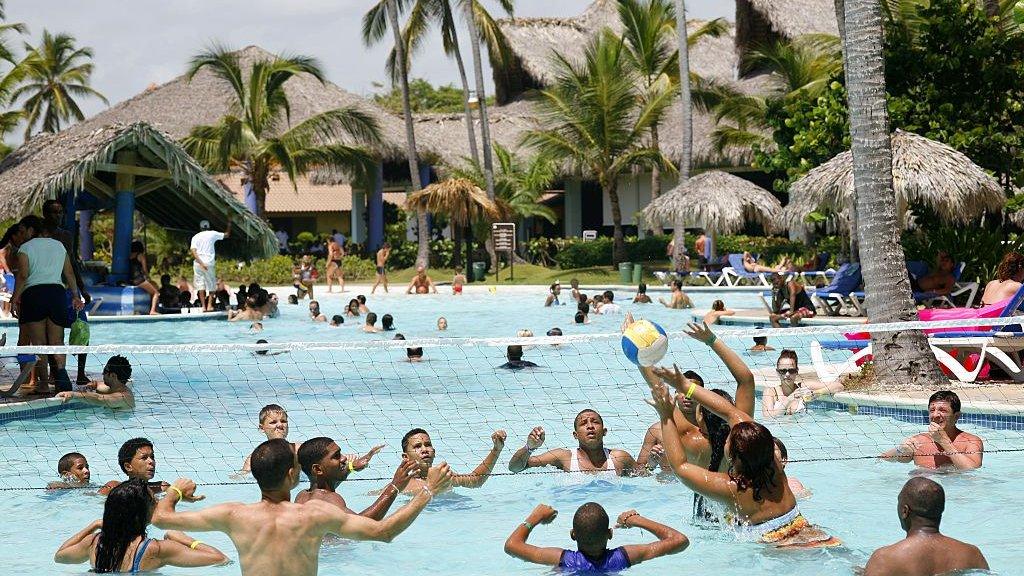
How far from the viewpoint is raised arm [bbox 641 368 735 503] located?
18.4 feet

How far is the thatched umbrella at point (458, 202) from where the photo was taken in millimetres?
34188

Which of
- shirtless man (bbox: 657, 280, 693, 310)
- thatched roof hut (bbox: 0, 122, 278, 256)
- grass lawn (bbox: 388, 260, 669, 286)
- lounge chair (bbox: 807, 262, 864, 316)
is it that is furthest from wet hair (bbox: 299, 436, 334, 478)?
grass lawn (bbox: 388, 260, 669, 286)

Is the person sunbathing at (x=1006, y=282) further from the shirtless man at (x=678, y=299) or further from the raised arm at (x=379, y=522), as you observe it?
the shirtless man at (x=678, y=299)

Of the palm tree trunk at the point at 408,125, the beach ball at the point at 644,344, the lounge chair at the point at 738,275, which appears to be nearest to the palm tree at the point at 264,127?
the palm tree trunk at the point at 408,125

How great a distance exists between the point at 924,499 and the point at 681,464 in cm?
111

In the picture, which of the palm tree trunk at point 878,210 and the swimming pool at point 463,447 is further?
the palm tree trunk at point 878,210

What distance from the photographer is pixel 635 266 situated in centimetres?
3275

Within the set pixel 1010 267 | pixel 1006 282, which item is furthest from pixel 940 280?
pixel 1006 282

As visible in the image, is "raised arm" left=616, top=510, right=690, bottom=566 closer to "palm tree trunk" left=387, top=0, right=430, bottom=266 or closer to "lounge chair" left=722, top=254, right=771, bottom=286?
"lounge chair" left=722, top=254, right=771, bottom=286

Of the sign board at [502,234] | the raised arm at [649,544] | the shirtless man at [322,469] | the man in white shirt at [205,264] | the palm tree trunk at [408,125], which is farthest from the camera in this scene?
the palm tree trunk at [408,125]

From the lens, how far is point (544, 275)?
35.4 meters

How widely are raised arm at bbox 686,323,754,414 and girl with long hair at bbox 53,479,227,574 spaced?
275cm

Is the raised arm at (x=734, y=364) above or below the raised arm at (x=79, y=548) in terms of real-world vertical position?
above

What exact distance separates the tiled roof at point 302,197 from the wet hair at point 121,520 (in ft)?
137
